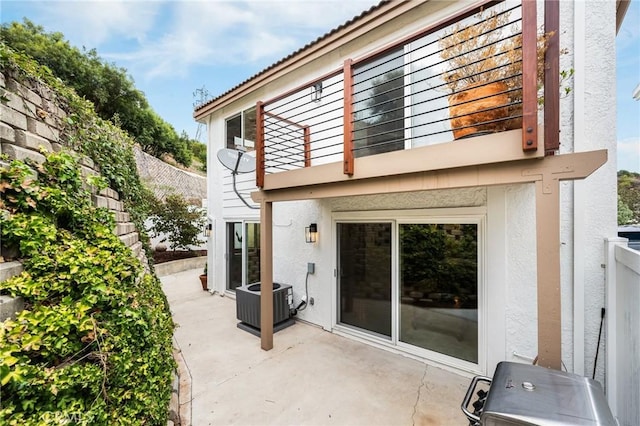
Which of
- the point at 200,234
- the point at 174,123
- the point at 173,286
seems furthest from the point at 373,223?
the point at 174,123

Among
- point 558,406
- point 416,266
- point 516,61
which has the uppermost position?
point 516,61

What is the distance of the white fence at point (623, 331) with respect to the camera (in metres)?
2.33

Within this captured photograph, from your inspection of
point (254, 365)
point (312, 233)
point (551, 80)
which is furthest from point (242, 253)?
point (551, 80)

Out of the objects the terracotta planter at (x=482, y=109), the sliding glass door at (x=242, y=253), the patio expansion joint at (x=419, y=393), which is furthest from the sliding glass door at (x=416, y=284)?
the sliding glass door at (x=242, y=253)

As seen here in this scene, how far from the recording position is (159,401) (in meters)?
2.68

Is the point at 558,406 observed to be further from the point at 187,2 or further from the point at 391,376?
the point at 187,2

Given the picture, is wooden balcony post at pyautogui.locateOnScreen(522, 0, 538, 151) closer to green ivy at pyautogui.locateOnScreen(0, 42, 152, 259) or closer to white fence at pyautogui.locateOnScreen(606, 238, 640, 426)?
white fence at pyautogui.locateOnScreen(606, 238, 640, 426)

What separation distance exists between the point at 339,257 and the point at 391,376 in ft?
7.87

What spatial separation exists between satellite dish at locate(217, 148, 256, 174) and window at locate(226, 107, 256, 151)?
43.6 inches

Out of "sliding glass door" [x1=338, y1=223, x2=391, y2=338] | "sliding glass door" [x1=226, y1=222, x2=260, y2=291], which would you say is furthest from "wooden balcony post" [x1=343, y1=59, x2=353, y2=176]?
"sliding glass door" [x1=226, y1=222, x2=260, y2=291]

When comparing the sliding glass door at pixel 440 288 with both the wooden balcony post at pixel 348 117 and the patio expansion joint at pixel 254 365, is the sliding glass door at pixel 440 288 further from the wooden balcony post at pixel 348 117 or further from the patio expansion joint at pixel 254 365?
the patio expansion joint at pixel 254 365

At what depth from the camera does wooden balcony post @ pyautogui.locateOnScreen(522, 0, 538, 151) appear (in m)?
2.20

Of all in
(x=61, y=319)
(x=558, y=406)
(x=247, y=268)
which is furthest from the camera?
(x=247, y=268)

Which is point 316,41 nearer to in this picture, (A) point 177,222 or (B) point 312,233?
(B) point 312,233
